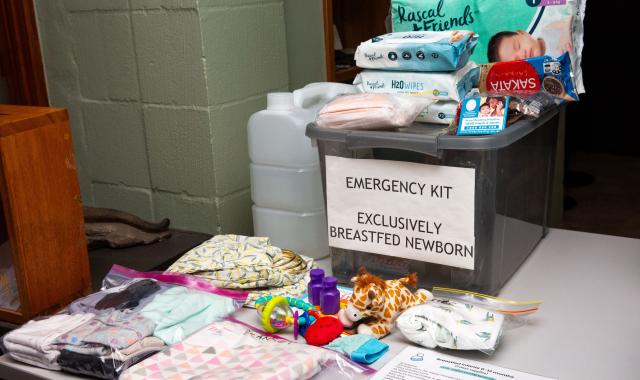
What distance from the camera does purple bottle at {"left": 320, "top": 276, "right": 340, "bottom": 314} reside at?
4.09ft

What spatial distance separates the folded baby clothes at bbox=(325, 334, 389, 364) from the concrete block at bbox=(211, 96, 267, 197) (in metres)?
0.76

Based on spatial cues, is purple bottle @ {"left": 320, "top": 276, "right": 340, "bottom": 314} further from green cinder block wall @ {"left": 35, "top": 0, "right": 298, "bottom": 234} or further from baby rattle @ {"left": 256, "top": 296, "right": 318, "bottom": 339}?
green cinder block wall @ {"left": 35, "top": 0, "right": 298, "bottom": 234}

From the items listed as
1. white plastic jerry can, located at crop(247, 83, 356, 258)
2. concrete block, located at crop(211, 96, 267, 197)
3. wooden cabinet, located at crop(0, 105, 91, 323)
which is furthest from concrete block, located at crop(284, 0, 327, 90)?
wooden cabinet, located at crop(0, 105, 91, 323)

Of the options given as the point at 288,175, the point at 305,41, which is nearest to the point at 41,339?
the point at 288,175

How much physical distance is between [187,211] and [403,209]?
788 millimetres

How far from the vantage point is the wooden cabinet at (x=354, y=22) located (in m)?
1.96

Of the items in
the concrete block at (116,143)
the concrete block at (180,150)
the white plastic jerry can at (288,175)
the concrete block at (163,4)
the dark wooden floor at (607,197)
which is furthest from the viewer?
the dark wooden floor at (607,197)

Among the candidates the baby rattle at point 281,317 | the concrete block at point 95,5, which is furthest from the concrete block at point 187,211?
the baby rattle at point 281,317

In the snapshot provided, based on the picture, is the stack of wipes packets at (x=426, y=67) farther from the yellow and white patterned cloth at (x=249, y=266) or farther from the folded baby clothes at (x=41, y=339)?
the folded baby clothes at (x=41, y=339)

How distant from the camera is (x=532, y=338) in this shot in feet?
3.77

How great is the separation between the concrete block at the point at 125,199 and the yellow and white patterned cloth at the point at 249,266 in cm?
48

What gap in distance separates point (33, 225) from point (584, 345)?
40.6 inches

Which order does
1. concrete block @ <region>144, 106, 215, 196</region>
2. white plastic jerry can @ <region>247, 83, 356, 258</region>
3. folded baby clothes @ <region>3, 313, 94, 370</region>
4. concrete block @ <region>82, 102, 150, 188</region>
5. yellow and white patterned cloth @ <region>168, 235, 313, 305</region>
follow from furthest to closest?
concrete block @ <region>82, 102, 150, 188</region>
concrete block @ <region>144, 106, 215, 196</region>
white plastic jerry can @ <region>247, 83, 356, 258</region>
yellow and white patterned cloth @ <region>168, 235, 313, 305</region>
folded baby clothes @ <region>3, 313, 94, 370</region>

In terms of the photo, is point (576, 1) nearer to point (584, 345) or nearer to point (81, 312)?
point (584, 345)
